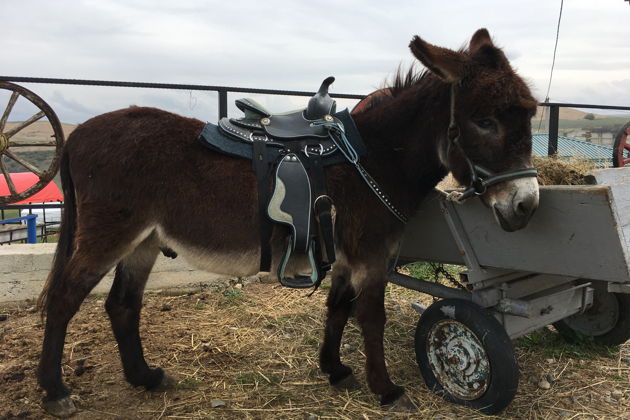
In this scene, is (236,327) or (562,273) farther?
(236,327)

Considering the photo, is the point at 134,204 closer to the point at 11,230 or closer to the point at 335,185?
the point at 335,185

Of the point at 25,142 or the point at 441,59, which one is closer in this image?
the point at 441,59

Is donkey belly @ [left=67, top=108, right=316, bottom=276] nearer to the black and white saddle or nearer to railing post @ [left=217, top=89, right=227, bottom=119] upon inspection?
the black and white saddle

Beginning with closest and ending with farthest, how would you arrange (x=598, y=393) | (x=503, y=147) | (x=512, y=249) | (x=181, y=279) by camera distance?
(x=503, y=147) → (x=512, y=249) → (x=598, y=393) → (x=181, y=279)

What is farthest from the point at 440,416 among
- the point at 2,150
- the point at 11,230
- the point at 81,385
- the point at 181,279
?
the point at 11,230

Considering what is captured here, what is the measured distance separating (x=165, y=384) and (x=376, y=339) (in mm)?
1400

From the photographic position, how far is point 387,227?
2.39 m

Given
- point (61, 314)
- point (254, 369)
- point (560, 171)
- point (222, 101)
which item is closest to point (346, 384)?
point (254, 369)

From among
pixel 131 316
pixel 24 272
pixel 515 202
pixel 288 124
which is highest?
pixel 288 124

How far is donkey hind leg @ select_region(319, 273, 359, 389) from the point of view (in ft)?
9.04

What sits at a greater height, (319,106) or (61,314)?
(319,106)

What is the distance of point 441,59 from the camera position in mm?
2027

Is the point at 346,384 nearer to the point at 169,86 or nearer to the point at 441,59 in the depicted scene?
the point at 441,59

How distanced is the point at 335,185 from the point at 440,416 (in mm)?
1427
